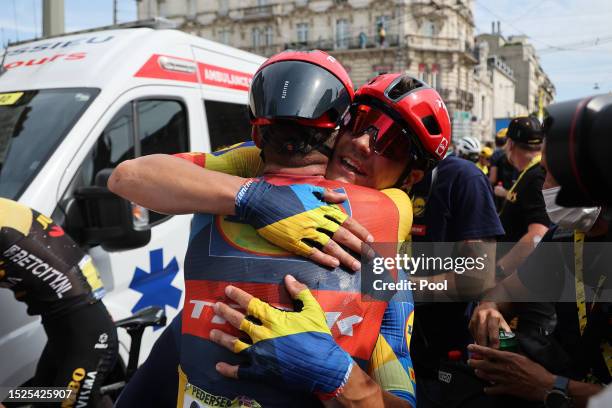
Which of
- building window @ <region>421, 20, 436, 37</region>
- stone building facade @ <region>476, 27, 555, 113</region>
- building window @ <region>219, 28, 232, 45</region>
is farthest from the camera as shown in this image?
stone building facade @ <region>476, 27, 555, 113</region>

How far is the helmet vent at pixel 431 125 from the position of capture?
6.34 feet

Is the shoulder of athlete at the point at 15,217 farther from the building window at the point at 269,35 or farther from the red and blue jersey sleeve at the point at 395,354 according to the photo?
the building window at the point at 269,35

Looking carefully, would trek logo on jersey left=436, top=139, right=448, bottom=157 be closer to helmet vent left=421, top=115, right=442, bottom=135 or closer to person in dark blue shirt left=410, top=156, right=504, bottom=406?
helmet vent left=421, top=115, right=442, bottom=135

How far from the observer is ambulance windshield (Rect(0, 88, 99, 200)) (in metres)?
2.83

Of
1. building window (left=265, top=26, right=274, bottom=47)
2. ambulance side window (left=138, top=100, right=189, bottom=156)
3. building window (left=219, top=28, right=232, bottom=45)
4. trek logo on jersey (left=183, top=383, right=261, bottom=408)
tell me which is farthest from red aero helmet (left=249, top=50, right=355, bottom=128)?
building window (left=219, top=28, right=232, bottom=45)

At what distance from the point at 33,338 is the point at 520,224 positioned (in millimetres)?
3448

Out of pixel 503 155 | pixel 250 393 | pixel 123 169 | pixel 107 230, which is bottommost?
pixel 503 155

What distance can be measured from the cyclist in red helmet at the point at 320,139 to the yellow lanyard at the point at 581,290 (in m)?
0.63

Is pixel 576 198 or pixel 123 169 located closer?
pixel 576 198

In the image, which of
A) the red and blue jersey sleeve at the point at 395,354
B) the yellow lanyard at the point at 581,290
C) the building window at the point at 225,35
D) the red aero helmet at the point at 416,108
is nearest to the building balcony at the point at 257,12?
the building window at the point at 225,35

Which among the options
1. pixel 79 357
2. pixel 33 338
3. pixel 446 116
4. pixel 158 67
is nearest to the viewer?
pixel 446 116

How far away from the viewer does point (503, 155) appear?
9.59 m

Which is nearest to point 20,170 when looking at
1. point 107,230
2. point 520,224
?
point 107,230

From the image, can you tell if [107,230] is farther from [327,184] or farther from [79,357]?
[327,184]
